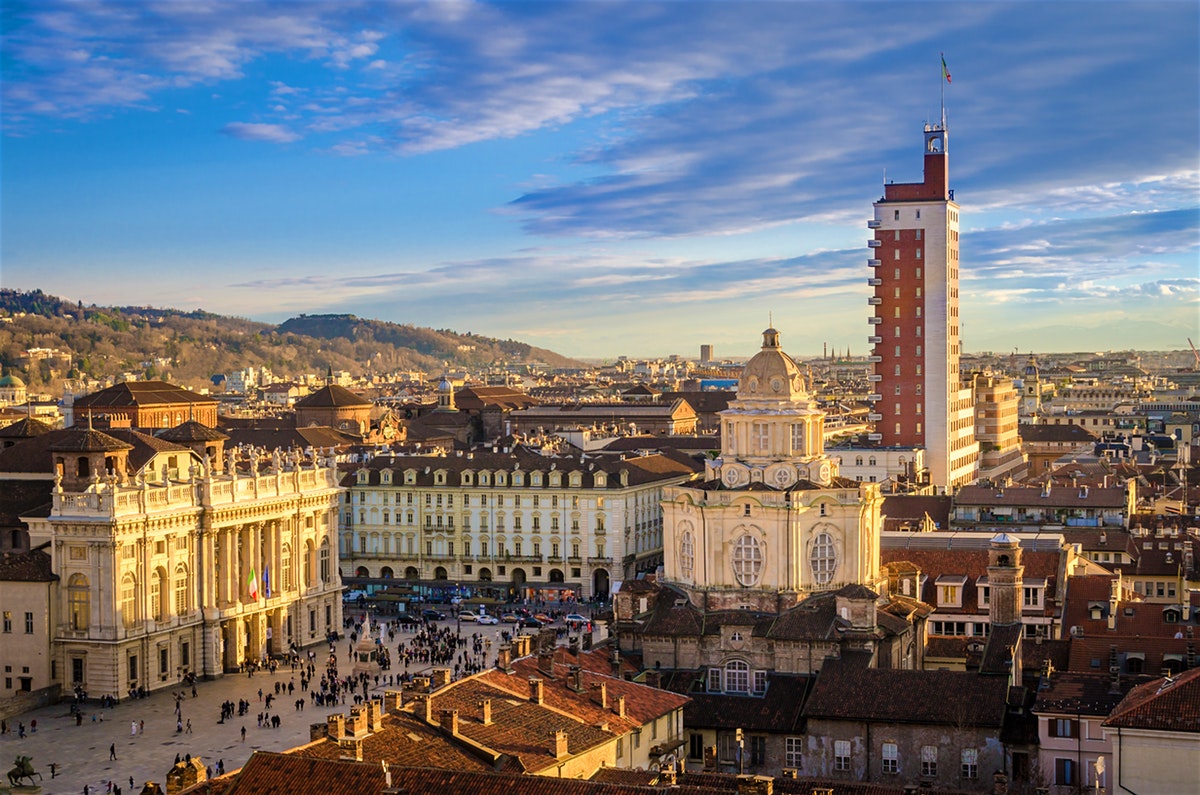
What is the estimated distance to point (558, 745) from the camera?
166 ft

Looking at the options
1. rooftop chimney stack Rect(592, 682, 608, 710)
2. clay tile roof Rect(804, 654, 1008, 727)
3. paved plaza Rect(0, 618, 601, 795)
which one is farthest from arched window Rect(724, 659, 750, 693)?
paved plaza Rect(0, 618, 601, 795)

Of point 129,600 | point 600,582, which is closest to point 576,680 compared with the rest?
point 129,600

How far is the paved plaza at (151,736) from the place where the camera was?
65.7 metres

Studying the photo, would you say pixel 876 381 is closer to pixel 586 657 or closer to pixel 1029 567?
pixel 1029 567

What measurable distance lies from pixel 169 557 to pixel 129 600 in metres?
3.99

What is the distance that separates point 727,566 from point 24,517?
37.6 m

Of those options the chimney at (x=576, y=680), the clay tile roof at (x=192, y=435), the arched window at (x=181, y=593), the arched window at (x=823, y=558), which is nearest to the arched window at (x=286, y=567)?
the arched window at (x=181, y=593)

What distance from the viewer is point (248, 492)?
304 ft

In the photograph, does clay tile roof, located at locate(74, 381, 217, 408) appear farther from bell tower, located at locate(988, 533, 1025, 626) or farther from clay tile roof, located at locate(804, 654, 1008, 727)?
clay tile roof, located at locate(804, 654, 1008, 727)

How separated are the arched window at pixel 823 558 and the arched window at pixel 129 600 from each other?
34.0m

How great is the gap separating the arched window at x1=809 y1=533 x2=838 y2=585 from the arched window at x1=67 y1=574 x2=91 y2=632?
1406 inches

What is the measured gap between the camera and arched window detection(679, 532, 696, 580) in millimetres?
75562

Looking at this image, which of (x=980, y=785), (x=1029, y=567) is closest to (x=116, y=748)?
(x=980, y=785)

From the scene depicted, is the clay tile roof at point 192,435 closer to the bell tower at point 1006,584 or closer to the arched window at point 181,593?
the arched window at point 181,593
